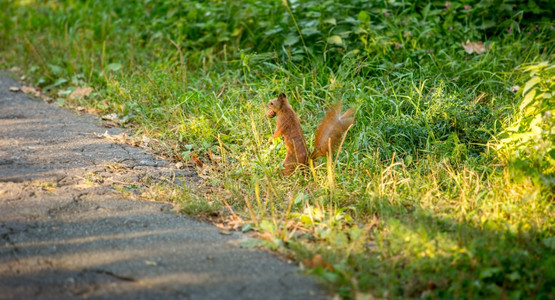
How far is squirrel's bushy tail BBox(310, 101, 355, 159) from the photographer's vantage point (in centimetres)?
353

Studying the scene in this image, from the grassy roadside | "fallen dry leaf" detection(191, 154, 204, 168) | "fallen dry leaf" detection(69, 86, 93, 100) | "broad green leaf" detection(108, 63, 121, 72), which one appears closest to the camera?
the grassy roadside

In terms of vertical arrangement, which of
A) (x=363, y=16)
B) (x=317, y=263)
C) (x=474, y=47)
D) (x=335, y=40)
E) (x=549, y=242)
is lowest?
(x=549, y=242)

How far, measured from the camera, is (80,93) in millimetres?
5434

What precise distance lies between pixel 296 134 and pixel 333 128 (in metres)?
0.29

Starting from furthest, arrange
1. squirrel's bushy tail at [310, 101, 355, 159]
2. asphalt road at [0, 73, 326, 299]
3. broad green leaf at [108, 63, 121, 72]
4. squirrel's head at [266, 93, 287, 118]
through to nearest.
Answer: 1. broad green leaf at [108, 63, 121, 72]
2. squirrel's head at [266, 93, 287, 118]
3. squirrel's bushy tail at [310, 101, 355, 159]
4. asphalt road at [0, 73, 326, 299]

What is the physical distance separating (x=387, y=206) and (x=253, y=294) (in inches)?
47.0

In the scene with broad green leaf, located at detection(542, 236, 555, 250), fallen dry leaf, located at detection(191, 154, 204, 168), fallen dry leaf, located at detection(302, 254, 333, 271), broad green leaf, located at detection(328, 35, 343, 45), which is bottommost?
broad green leaf, located at detection(542, 236, 555, 250)

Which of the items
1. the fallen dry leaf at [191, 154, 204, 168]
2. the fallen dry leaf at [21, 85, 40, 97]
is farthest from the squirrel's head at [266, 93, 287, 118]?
the fallen dry leaf at [21, 85, 40, 97]

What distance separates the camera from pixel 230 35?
18.9 ft

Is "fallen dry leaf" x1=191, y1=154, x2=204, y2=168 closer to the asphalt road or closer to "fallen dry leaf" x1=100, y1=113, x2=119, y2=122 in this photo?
the asphalt road

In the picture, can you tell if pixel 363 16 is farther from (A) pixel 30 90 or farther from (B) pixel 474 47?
(A) pixel 30 90

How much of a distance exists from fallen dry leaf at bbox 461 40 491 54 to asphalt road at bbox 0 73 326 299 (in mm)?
3257

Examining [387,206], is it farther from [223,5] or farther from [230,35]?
[223,5]

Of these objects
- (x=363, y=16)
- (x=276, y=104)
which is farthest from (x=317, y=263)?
(x=363, y=16)
